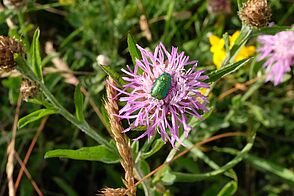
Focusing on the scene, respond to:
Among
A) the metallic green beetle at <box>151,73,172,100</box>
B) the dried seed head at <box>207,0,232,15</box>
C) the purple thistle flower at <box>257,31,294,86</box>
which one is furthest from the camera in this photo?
the dried seed head at <box>207,0,232,15</box>

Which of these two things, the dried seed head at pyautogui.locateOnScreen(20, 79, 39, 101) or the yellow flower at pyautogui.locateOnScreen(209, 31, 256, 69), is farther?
the yellow flower at pyautogui.locateOnScreen(209, 31, 256, 69)

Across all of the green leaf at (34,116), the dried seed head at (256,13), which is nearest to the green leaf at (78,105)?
the green leaf at (34,116)

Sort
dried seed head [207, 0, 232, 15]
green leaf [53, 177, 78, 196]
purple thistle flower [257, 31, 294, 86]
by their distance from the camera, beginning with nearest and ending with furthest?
purple thistle flower [257, 31, 294, 86], green leaf [53, 177, 78, 196], dried seed head [207, 0, 232, 15]

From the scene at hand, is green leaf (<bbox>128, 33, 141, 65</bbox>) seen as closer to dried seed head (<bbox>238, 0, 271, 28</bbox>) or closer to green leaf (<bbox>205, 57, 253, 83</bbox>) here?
green leaf (<bbox>205, 57, 253, 83</bbox>)

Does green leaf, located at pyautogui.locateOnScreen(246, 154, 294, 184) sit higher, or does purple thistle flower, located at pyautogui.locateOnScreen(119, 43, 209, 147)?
purple thistle flower, located at pyautogui.locateOnScreen(119, 43, 209, 147)

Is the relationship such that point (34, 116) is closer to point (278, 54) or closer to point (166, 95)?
point (166, 95)

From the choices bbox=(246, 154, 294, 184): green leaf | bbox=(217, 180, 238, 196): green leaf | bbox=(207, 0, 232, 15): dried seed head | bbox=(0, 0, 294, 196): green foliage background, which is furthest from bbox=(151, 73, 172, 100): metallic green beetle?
bbox=(207, 0, 232, 15): dried seed head

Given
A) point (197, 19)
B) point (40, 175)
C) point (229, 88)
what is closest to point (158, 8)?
point (197, 19)

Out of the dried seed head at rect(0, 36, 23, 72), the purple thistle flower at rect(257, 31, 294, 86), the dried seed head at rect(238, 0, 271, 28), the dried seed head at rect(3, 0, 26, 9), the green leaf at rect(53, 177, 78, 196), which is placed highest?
the dried seed head at rect(3, 0, 26, 9)
